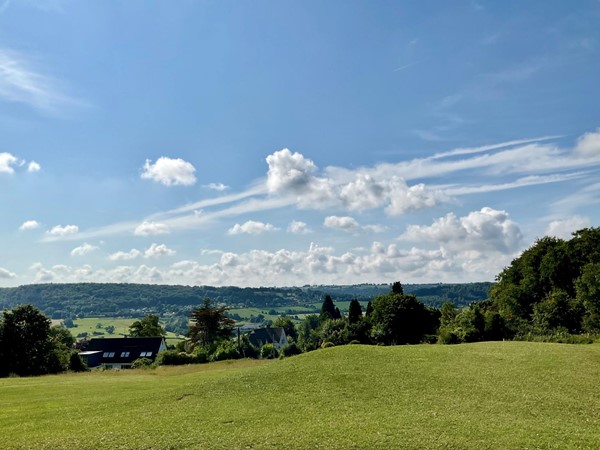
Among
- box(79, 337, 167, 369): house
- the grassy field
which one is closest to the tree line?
the grassy field

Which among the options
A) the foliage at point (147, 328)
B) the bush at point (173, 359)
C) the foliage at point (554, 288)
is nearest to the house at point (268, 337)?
the foliage at point (147, 328)

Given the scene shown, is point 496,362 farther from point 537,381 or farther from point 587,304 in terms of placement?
point 587,304

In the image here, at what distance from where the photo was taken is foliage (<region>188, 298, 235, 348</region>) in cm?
9012

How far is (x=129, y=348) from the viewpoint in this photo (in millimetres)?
116438

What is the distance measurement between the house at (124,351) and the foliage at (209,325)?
26.6 metres

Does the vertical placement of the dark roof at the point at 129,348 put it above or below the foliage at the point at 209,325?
below

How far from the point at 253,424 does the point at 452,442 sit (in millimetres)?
8917

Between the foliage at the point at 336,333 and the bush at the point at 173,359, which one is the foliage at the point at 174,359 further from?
the foliage at the point at 336,333

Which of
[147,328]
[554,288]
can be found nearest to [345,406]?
[554,288]

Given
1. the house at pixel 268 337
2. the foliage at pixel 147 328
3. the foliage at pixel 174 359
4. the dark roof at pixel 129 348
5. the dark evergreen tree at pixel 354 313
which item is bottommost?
the house at pixel 268 337

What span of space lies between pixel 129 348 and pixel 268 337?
57282 millimetres

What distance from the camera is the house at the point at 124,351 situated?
4439 inches

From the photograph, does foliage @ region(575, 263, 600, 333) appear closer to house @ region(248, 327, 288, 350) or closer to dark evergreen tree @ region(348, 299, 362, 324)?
dark evergreen tree @ region(348, 299, 362, 324)

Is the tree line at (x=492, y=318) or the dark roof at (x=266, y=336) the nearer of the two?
the tree line at (x=492, y=318)
